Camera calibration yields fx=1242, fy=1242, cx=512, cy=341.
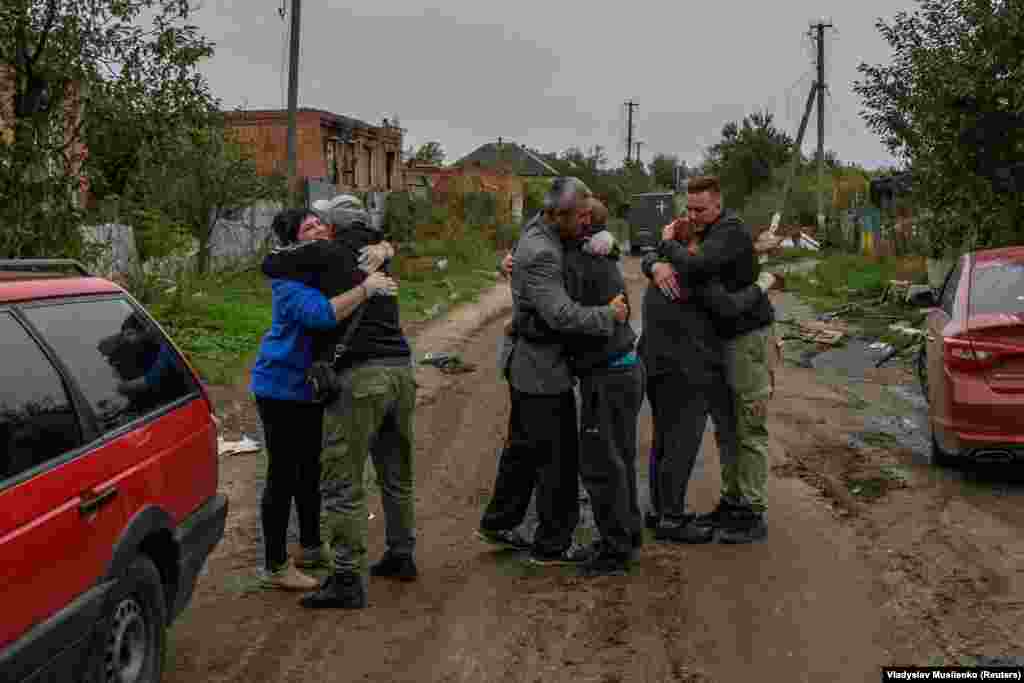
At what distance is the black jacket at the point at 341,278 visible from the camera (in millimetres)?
5766

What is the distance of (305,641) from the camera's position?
5.33m

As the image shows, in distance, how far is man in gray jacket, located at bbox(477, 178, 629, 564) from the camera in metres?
6.18

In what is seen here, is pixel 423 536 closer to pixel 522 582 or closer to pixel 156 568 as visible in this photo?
pixel 522 582

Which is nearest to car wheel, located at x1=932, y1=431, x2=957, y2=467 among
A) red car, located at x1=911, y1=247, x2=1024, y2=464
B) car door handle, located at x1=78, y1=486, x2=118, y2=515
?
red car, located at x1=911, y1=247, x2=1024, y2=464

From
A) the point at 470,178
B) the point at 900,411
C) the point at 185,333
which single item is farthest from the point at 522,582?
the point at 470,178

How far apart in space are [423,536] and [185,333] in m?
9.08

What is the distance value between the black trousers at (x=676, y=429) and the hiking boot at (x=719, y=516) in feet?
0.80

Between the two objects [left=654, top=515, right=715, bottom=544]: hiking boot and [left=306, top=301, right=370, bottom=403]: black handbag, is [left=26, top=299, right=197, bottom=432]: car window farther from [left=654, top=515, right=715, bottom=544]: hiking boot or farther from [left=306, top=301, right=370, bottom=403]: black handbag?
[left=654, top=515, right=715, bottom=544]: hiking boot

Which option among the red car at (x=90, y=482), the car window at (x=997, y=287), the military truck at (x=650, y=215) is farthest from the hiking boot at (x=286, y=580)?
the military truck at (x=650, y=215)

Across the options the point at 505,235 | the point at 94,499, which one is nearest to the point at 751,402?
the point at 94,499

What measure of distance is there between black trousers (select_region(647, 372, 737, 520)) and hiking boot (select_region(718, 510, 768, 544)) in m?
0.27

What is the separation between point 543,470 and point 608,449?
0.39 m

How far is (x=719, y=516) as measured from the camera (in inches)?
281

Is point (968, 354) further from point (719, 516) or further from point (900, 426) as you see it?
point (900, 426)
